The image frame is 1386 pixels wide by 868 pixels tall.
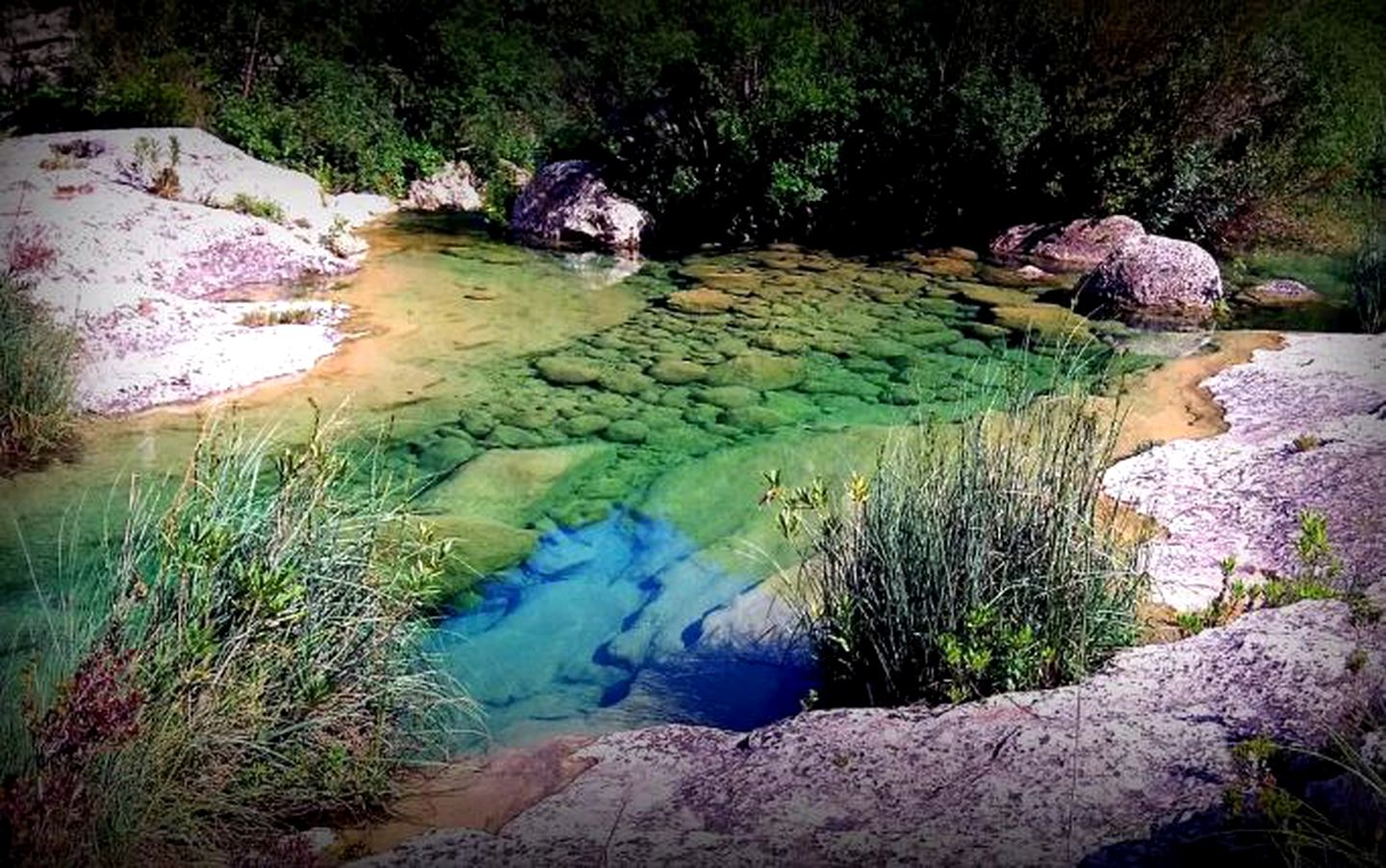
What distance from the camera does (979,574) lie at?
3.67 metres

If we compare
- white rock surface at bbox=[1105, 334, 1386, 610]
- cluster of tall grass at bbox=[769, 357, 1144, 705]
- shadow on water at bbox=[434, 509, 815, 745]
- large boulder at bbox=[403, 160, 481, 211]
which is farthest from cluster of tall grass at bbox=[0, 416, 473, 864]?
large boulder at bbox=[403, 160, 481, 211]

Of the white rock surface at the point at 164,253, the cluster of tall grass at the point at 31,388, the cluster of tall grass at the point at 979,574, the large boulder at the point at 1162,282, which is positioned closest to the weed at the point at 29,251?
the white rock surface at the point at 164,253

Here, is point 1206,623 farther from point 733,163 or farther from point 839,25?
point 839,25

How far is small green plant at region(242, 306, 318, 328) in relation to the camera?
8.98m

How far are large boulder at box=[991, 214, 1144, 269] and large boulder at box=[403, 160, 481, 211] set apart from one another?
8.02 metres

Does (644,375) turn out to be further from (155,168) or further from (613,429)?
(155,168)

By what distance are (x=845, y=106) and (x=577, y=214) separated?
12.1 ft

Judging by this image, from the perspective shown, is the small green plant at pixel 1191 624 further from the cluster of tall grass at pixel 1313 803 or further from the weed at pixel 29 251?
the weed at pixel 29 251

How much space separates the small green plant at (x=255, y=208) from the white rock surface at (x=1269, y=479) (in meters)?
9.95

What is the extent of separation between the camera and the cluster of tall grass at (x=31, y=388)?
20.1 ft

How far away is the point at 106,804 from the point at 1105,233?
39.0 feet

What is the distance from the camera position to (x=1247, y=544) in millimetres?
4945

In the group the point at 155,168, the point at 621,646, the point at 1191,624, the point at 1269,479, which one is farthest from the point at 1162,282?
the point at 155,168

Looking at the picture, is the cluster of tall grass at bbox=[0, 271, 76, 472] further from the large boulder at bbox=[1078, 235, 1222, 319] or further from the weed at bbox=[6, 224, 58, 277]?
the large boulder at bbox=[1078, 235, 1222, 319]
